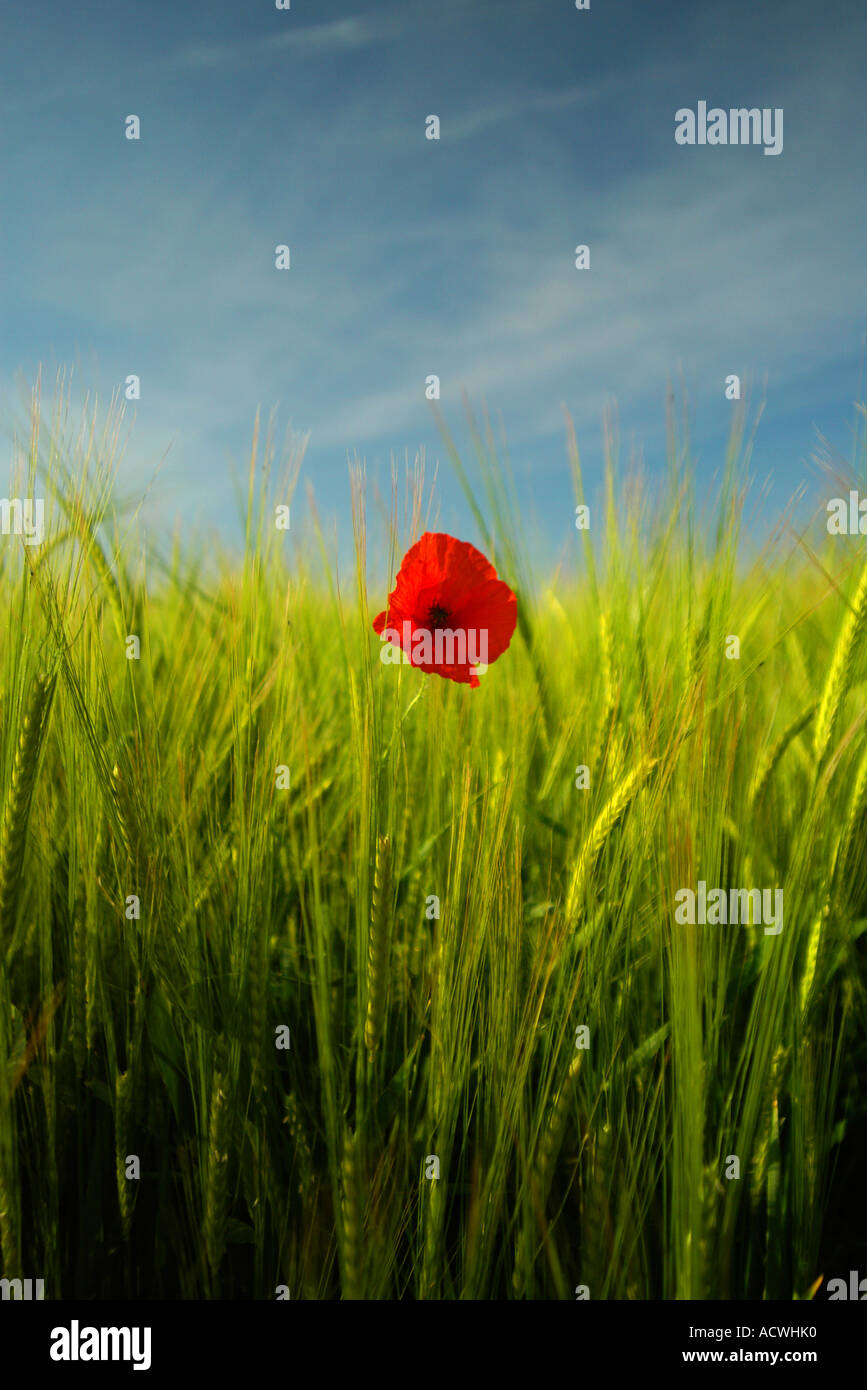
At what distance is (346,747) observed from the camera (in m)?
0.94

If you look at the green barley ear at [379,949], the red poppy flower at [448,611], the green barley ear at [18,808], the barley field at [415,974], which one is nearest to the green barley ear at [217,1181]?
the barley field at [415,974]

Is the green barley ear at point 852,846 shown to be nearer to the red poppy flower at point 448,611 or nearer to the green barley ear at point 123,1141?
the red poppy flower at point 448,611

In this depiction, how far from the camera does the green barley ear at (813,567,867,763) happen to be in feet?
2.56

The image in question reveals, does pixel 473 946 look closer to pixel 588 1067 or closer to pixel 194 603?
pixel 588 1067

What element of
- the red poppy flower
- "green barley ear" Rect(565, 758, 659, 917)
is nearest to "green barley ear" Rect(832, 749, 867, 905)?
"green barley ear" Rect(565, 758, 659, 917)

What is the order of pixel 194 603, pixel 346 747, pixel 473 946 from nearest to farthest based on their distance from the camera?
pixel 473 946 < pixel 346 747 < pixel 194 603

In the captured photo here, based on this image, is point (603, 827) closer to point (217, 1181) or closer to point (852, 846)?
point (852, 846)

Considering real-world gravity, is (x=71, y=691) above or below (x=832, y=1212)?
above

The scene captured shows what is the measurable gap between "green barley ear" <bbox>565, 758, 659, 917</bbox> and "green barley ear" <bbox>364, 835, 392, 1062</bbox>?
15cm

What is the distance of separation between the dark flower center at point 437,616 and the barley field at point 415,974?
0.19 feet

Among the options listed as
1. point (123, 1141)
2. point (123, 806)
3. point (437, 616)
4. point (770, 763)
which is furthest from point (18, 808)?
point (770, 763)

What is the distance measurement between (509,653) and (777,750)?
33 cm
